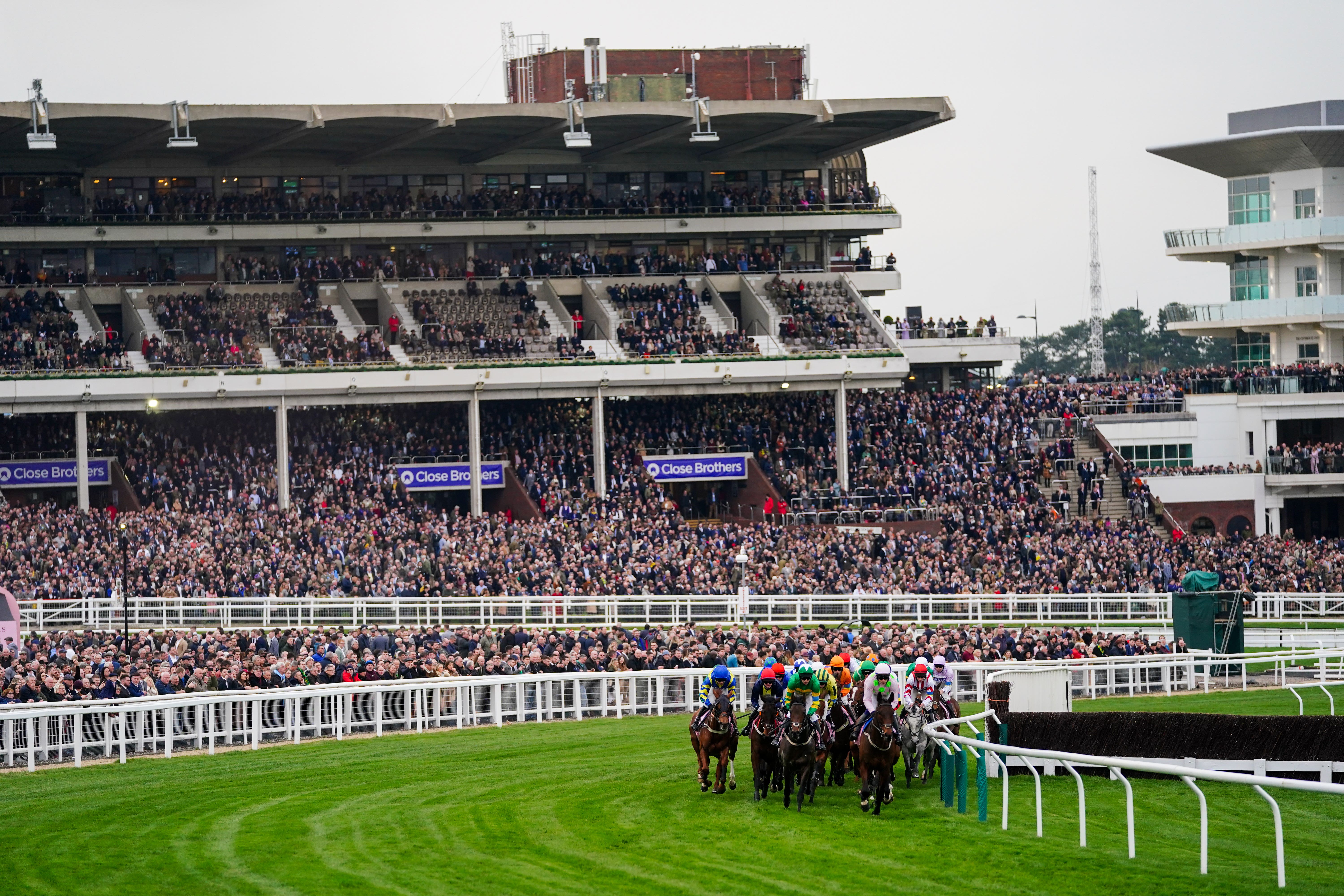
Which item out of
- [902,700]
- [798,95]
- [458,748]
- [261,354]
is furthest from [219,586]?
[798,95]

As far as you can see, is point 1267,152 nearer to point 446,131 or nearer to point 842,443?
point 842,443

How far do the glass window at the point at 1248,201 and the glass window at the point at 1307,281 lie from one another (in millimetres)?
1924

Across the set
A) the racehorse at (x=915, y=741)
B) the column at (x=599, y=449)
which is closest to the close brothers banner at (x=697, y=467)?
the column at (x=599, y=449)

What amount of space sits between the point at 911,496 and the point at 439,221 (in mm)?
16744

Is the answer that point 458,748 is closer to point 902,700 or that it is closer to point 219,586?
point 902,700

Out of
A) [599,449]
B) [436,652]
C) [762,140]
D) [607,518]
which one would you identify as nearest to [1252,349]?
[762,140]

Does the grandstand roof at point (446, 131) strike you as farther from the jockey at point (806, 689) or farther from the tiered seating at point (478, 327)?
the jockey at point (806, 689)

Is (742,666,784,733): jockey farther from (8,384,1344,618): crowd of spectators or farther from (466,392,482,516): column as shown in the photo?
(466,392,482,516): column

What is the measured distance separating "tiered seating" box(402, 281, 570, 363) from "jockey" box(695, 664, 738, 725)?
101 ft

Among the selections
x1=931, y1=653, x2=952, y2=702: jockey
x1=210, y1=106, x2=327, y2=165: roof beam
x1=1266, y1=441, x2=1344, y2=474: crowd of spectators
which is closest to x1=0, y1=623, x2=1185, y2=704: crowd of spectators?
x1=931, y1=653, x2=952, y2=702: jockey

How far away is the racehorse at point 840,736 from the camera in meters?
15.5

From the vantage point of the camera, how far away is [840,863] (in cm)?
1237

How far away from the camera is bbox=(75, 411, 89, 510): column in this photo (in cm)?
4209

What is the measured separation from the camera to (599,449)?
149 feet
